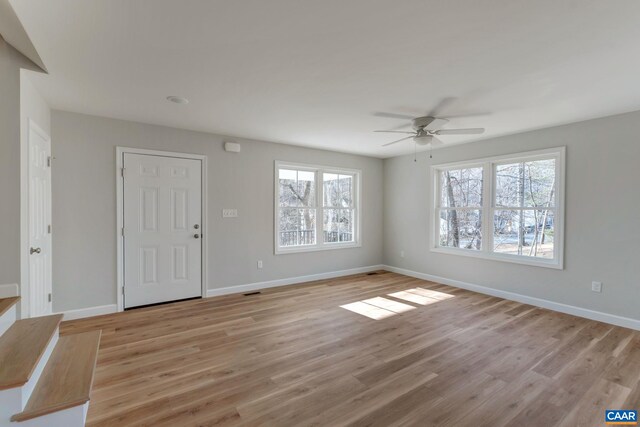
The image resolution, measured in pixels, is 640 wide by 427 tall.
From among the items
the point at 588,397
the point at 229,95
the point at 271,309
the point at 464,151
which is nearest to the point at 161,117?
the point at 229,95

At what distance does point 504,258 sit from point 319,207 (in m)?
3.15

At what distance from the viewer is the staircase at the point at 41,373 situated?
4.94 feet

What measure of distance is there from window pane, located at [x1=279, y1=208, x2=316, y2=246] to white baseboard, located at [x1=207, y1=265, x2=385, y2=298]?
63cm

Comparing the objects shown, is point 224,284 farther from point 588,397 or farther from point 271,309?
point 588,397

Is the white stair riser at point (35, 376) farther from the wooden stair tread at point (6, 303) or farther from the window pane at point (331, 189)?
the window pane at point (331, 189)

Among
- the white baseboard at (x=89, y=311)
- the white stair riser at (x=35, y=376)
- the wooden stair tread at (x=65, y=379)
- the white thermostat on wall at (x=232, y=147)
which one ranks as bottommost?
the white baseboard at (x=89, y=311)

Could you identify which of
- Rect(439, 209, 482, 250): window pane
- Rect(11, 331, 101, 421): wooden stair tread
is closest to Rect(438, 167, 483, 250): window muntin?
Rect(439, 209, 482, 250): window pane

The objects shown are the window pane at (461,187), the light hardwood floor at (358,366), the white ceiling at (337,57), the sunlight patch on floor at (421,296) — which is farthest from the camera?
the window pane at (461,187)

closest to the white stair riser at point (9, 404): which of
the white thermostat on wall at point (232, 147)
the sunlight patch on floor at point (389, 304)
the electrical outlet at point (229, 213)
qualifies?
the electrical outlet at point (229, 213)

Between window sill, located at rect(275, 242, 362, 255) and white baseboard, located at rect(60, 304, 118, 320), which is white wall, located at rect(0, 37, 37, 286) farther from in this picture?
window sill, located at rect(275, 242, 362, 255)

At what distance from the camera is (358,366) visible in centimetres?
256

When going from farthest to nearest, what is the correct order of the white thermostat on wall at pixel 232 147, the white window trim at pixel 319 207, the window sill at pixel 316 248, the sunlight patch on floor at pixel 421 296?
1. the window sill at pixel 316 248
2. the white window trim at pixel 319 207
3. the white thermostat on wall at pixel 232 147
4. the sunlight patch on floor at pixel 421 296

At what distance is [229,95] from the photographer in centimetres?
305

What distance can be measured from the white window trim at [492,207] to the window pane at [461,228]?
0.10 m
